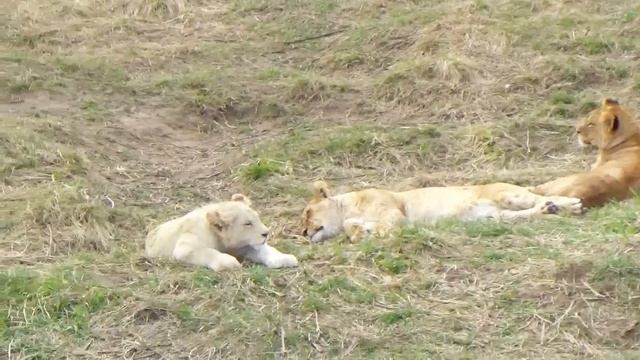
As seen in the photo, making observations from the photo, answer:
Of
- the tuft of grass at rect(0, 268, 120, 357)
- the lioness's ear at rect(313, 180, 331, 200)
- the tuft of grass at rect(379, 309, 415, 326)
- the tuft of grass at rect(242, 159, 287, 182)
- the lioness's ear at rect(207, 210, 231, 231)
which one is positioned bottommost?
the tuft of grass at rect(242, 159, 287, 182)

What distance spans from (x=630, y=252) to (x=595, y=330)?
0.64 metres

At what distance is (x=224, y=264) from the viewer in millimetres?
5773

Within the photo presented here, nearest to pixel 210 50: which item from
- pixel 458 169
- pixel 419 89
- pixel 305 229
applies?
pixel 419 89

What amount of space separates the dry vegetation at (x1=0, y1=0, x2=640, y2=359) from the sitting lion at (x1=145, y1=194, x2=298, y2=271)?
5.6 inches

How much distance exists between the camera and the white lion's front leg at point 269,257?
5910mm

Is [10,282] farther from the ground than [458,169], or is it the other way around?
[10,282]

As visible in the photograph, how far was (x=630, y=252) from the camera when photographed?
5535 mm

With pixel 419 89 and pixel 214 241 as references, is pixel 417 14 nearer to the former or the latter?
pixel 419 89

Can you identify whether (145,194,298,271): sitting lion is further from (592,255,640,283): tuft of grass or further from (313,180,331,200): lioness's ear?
(592,255,640,283): tuft of grass

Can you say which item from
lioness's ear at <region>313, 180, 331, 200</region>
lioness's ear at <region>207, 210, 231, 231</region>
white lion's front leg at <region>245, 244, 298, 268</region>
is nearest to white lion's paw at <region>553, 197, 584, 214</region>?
lioness's ear at <region>313, 180, 331, 200</region>

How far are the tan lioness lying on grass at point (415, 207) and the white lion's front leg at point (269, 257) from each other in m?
0.87

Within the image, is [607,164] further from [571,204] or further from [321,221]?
[321,221]

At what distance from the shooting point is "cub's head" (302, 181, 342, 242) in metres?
7.04

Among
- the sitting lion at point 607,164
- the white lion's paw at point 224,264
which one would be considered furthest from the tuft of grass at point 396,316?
the sitting lion at point 607,164
